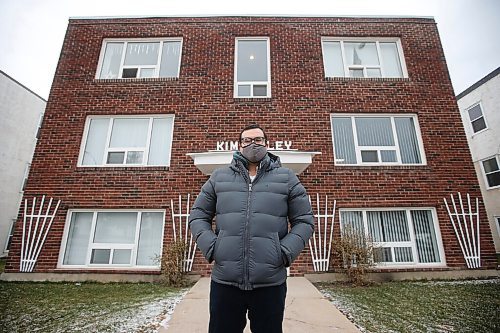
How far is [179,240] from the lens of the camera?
645 centimetres

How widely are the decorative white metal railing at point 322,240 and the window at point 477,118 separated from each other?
42.7 feet

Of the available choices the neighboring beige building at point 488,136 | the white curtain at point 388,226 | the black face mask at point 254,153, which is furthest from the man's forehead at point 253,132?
the neighboring beige building at point 488,136

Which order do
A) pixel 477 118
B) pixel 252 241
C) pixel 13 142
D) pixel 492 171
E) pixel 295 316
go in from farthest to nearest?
pixel 477 118 → pixel 13 142 → pixel 492 171 → pixel 295 316 → pixel 252 241

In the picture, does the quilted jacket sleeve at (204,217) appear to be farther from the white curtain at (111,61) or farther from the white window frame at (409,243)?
the white curtain at (111,61)

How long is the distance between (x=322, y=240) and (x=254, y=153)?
5248 mm

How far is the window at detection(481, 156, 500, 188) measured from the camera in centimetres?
1305

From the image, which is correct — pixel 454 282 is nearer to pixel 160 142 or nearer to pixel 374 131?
pixel 374 131

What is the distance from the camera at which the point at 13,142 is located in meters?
13.6

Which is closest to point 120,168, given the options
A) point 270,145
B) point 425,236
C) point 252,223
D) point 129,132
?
point 129,132

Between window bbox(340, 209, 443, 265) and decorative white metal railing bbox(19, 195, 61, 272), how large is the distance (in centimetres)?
820

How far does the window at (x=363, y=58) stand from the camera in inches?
340

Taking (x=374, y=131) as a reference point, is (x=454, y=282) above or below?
below

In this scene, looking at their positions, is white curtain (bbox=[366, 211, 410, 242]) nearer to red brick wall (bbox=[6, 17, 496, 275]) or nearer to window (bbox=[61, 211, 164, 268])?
red brick wall (bbox=[6, 17, 496, 275])

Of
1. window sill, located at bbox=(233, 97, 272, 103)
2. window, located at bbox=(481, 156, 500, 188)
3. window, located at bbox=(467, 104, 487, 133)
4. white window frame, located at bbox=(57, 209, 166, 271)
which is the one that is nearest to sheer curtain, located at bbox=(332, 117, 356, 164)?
window sill, located at bbox=(233, 97, 272, 103)
